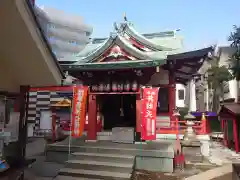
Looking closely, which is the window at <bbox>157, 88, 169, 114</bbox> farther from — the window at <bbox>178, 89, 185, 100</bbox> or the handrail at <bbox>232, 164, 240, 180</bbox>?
the window at <bbox>178, 89, 185, 100</bbox>

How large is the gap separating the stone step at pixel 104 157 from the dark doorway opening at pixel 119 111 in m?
3.82

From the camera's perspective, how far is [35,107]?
20.9 meters

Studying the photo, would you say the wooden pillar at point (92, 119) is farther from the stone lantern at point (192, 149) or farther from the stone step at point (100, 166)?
the stone lantern at point (192, 149)

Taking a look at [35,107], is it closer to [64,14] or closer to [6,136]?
[6,136]

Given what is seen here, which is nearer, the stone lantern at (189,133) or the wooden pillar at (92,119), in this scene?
the stone lantern at (189,133)

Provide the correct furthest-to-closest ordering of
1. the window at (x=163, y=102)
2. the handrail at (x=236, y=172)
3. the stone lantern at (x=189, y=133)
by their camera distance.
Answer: the window at (x=163, y=102), the stone lantern at (x=189, y=133), the handrail at (x=236, y=172)

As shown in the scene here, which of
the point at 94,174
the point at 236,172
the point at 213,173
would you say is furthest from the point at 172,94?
the point at 236,172

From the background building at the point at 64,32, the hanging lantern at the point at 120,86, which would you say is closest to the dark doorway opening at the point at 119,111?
the hanging lantern at the point at 120,86

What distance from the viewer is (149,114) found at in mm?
8812

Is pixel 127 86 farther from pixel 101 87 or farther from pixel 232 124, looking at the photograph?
pixel 232 124

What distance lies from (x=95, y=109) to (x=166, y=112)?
149 inches

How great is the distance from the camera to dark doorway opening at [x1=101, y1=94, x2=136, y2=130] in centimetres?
1303

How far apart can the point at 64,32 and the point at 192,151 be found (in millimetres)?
38502

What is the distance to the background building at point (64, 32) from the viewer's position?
132 ft
